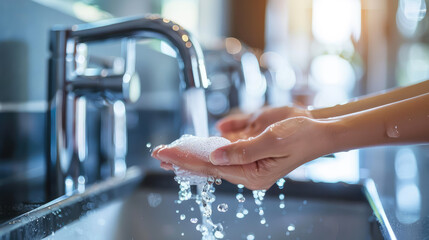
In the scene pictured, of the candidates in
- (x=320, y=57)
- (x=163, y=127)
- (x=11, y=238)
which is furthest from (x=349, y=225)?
(x=320, y=57)

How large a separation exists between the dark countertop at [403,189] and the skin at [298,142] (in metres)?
0.09

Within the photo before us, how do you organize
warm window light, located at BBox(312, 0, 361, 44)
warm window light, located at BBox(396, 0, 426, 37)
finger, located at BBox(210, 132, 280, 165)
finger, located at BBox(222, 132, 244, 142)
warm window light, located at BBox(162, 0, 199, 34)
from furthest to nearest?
warm window light, located at BBox(312, 0, 361, 44) < warm window light, located at BBox(396, 0, 426, 37) < warm window light, located at BBox(162, 0, 199, 34) < finger, located at BBox(222, 132, 244, 142) < finger, located at BBox(210, 132, 280, 165)

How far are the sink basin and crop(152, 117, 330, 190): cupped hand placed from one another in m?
0.09

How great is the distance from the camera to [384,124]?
48cm

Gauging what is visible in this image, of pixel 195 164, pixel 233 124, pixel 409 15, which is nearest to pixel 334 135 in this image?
pixel 195 164

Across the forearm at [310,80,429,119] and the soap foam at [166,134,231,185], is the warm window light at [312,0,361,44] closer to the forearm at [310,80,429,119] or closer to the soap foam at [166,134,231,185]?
the forearm at [310,80,429,119]

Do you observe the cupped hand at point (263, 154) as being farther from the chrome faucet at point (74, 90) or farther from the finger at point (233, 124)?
the finger at point (233, 124)

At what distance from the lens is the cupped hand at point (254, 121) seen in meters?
0.67

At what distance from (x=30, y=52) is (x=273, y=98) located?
3.38 ft

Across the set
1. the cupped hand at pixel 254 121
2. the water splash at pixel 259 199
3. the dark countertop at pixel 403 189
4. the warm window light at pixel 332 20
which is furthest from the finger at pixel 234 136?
the warm window light at pixel 332 20

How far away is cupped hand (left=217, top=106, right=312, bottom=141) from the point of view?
2.20 feet

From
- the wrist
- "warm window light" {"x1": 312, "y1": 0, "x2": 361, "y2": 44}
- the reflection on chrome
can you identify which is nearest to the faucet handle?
the wrist

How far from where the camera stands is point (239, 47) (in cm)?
124

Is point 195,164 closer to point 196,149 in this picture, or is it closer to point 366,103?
point 196,149
